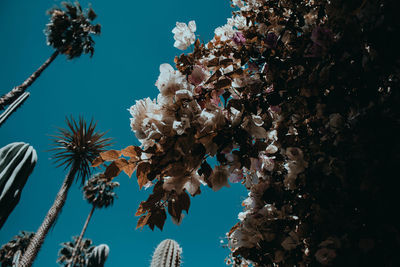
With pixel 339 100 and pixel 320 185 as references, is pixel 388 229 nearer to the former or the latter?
pixel 320 185

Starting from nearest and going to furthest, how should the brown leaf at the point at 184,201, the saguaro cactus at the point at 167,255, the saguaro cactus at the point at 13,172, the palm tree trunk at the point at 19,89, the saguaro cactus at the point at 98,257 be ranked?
the brown leaf at the point at 184,201, the saguaro cactus at the point at 13,172, the saguaro cactus at the point at 167,255, the palm tree trunk at the point at 19,89, the saguaro cactus at the point at 98,257

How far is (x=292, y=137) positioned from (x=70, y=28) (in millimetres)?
12479

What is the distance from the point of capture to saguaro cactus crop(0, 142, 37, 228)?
14.6 feet

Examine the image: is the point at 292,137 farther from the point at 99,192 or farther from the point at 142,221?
the point at 99,192

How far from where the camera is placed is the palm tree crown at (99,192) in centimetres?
1562

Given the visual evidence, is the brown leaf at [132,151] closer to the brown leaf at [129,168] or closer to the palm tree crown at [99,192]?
the brown leaf at [129,168]

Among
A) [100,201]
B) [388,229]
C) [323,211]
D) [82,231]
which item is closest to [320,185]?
[323,211]

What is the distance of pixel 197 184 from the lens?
85 centimetres

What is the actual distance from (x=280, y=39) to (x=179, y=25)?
52cm

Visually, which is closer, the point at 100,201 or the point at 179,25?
the point at 179,25

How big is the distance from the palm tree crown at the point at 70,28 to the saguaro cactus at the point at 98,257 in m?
11.7

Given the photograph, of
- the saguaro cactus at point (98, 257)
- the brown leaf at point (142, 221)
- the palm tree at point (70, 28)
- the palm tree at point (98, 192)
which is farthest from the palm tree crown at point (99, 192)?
the brown leaf at point (142, 221)

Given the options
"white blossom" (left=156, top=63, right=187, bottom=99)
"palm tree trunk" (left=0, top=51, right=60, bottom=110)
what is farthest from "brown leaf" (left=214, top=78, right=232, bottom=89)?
"palm tree trunk" (left=0, top=51, right=60, bottom=110)

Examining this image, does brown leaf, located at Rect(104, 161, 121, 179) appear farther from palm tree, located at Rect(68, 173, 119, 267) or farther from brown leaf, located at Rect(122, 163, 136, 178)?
palm tree, located at Rect(68, 173, 119, 267)
